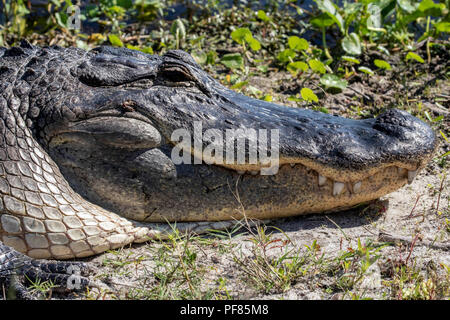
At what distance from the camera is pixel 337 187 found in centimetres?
331

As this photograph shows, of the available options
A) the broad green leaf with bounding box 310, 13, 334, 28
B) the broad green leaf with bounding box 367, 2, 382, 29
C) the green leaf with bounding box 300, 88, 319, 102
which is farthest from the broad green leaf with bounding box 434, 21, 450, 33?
the green leaf with bounding box 300, 88, 319, 102

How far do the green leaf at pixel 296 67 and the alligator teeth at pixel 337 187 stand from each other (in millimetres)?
2369

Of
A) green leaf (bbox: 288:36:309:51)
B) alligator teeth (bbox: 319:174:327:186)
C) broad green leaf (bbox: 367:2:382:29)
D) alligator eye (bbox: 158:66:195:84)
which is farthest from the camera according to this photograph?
broad green leaf (bbox: 367:2:382:29)

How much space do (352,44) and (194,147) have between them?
309 centimetres

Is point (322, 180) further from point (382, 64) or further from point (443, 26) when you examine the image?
point (443, 26)

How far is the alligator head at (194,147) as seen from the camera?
3219 millimetres

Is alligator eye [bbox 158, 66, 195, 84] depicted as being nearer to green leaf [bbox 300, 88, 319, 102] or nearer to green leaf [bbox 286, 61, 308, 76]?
green leaf [bbox 300, 88, 319, 102]

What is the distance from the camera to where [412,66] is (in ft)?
19.3

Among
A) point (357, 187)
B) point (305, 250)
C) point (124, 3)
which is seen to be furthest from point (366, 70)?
point (124, 3)

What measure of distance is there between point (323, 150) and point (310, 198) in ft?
1.08

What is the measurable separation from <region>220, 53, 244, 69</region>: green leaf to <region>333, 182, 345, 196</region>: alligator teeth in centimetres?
259

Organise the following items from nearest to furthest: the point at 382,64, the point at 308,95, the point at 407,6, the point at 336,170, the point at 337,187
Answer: the point at 336,170, the point at 337,187, the point at 308,95, the point at 382,64, the point at 407,6

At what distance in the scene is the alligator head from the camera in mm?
3219
